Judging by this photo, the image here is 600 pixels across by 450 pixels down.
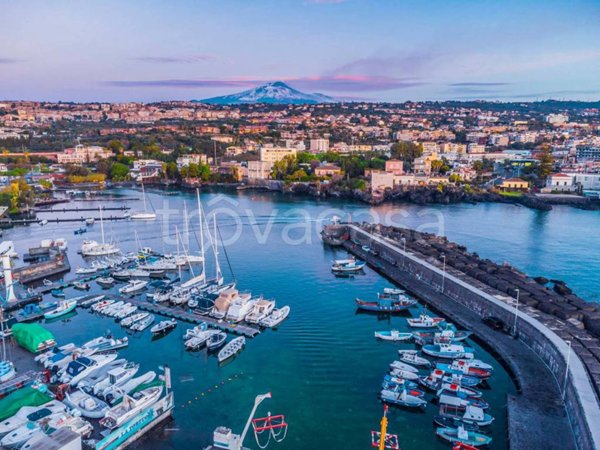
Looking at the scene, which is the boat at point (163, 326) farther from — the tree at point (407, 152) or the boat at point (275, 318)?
the tree at point (407, 152)

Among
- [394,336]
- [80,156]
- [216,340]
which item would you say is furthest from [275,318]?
[80,156]

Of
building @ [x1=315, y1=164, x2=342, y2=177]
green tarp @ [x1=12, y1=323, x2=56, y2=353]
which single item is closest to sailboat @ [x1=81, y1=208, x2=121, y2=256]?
green tarp @ [x1=12, y1=323, x2=56, y2=353]

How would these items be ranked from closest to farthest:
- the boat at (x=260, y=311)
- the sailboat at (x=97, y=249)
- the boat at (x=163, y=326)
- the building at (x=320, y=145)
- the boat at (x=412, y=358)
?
the boat at (x=412, y=358) → the boat at (x=163, y=326) → the boat at (x=260, y=311) → the sailboat at (x=97, y=249) → the building at (x=320, y=145)

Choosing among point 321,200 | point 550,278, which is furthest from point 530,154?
point 550,278

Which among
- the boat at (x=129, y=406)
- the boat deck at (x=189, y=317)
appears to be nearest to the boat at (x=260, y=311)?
the boat deck at (x=189, y=317)

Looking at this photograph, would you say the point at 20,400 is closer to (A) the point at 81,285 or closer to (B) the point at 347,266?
(A) the point at 81,285

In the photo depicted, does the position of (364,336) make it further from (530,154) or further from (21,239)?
(530,154)

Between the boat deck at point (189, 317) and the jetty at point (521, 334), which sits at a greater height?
the jetty at point (521, 334)
